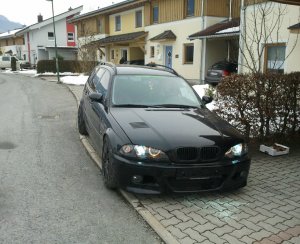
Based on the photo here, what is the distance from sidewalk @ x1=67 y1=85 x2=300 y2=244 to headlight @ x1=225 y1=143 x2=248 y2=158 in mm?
575

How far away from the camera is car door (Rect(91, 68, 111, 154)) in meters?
5.64

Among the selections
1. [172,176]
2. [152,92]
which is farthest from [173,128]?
[152,92]

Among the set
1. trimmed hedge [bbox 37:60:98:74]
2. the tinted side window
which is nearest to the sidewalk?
the tinted side window

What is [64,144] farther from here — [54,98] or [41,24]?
[41,24]

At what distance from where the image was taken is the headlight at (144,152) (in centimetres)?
451

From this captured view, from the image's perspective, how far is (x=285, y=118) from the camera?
7.05 m

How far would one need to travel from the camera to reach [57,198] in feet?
15.8

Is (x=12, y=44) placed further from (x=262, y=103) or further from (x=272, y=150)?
(x=272, y=150)

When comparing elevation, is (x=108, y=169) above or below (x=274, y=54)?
below

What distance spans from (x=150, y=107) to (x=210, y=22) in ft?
57.2

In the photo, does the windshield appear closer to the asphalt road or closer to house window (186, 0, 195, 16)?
the asphalt road

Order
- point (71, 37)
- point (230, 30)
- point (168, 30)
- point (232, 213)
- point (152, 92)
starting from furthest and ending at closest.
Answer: point (71, 37)
point (168, 30)
point (230, 30)
point (152, 92)
point (232, 213)

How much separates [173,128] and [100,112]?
4.99ft

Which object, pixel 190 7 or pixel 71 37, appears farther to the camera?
pixel 71 37
